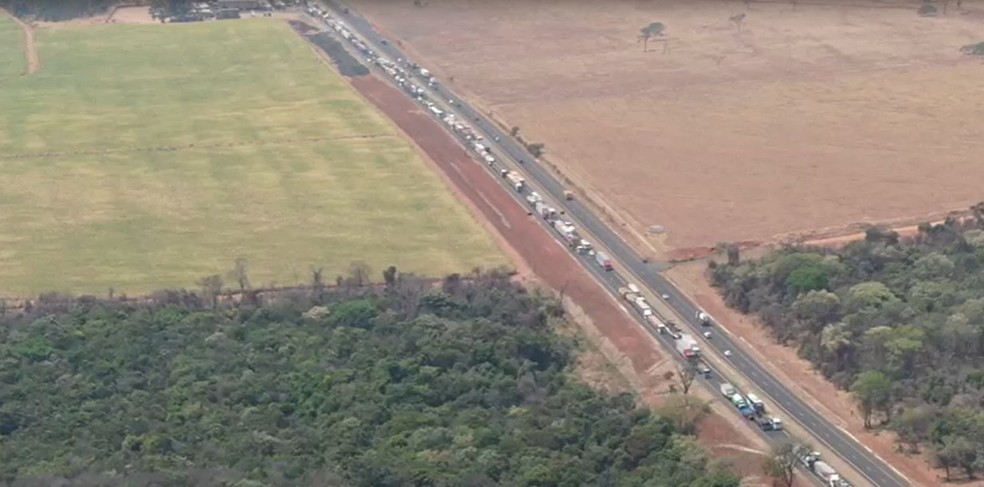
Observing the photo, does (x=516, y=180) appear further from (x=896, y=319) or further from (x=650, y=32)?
(x=650, y=32)

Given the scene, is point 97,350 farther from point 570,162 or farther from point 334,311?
point 570,162

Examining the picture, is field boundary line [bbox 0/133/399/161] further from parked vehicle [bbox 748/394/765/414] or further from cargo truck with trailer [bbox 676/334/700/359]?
parked vehicle [bbox 748/394/765/414]

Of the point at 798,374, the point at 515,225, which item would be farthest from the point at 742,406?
the point at 515,225

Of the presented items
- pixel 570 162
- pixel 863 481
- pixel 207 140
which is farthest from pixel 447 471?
pixel 207 140

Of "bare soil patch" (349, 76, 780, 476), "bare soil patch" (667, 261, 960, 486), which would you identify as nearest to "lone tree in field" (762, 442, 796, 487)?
"bare soil patch" (349, 76, 780, 476)

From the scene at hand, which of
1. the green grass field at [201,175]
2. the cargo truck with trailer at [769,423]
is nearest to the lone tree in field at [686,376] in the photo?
the cargo truck with trailer at [769,423]

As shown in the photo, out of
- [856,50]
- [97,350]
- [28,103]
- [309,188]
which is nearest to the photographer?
[97,350]

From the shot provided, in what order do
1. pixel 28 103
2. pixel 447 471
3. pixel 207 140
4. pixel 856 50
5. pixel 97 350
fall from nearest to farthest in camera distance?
1. pixel 447 471
2. pixel 97 350
3. pixel 207 140
4. pixel 28 103
5. pixel 856 50
